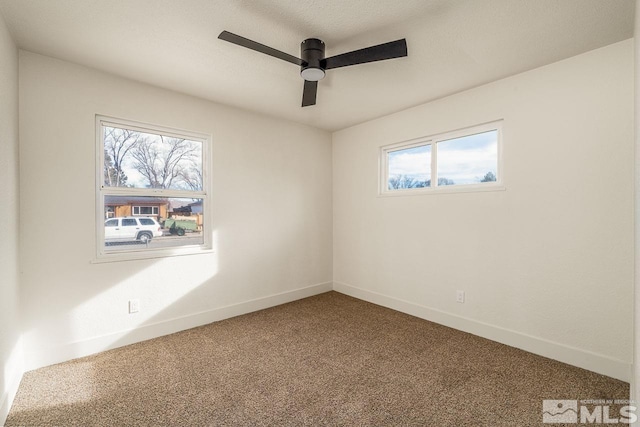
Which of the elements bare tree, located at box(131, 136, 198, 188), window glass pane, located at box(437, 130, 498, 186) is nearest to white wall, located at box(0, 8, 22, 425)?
bare tree, located at box(131, 136, 198, 188)

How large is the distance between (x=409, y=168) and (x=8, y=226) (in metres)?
3.66

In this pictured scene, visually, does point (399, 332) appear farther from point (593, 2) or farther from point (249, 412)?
point (593, 2)

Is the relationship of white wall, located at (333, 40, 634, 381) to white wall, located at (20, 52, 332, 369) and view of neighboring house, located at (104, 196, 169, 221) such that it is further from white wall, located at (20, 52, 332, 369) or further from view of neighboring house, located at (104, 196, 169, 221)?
view of neighboring house, located at (104, 196, 169, 221)

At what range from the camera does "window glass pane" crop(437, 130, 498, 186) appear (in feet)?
9.71

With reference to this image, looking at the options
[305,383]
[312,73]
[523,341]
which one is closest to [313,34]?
[312,73]

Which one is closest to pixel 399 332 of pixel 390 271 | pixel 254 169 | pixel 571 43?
pixel 390 271

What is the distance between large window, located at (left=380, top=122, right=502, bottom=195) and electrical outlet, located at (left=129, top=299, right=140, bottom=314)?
3.00 m

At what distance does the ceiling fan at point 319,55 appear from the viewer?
1914mm

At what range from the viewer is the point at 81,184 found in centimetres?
255

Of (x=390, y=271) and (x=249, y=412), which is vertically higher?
(x=390, y=271)

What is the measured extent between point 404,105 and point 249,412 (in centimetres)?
329

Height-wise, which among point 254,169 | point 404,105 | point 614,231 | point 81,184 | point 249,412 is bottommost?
point 249,412

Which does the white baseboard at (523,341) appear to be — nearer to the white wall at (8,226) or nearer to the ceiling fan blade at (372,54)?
the ceiling fan blade at (372,54)
